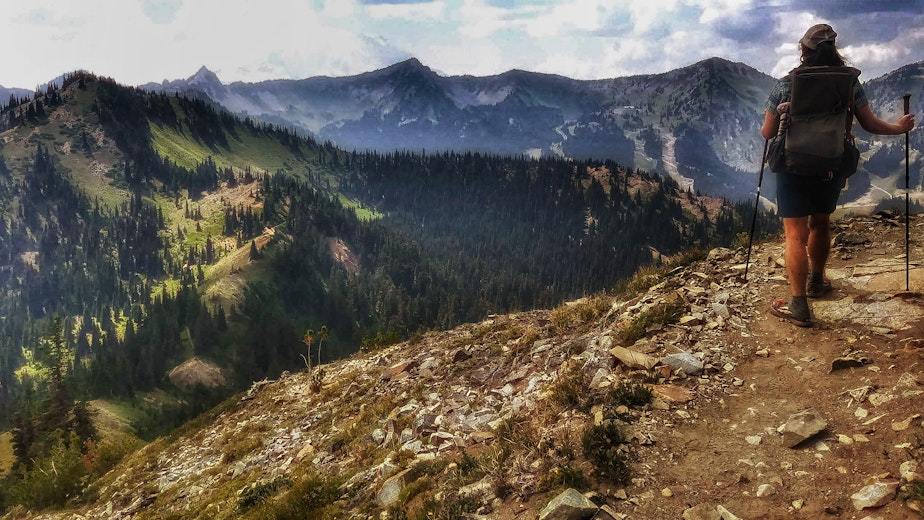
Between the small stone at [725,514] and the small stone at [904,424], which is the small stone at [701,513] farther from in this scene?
the small stone at [904,424]

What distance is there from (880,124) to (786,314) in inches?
161

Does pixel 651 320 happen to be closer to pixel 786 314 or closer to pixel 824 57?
pixel 786 314

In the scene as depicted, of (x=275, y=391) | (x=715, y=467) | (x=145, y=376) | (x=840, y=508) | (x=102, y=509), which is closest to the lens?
(x=840, y=508)

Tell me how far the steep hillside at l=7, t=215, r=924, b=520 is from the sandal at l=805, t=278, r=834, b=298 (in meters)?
0.23

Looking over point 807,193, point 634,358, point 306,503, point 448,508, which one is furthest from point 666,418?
point 306,503

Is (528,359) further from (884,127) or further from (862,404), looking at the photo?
(884,127)

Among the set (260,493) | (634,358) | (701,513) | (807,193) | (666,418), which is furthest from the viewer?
(260,493)

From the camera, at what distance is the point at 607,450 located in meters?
7.29

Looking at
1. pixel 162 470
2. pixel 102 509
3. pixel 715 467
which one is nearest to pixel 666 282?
pixel 715 467

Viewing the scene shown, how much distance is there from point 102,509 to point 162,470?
10.2 ft

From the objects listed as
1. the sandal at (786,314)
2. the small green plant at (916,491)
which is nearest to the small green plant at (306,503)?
the small green plant at (916,491)

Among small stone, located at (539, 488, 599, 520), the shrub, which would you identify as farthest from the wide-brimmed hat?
the shrub

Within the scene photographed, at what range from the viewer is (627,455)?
734cm

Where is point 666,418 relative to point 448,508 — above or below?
above
